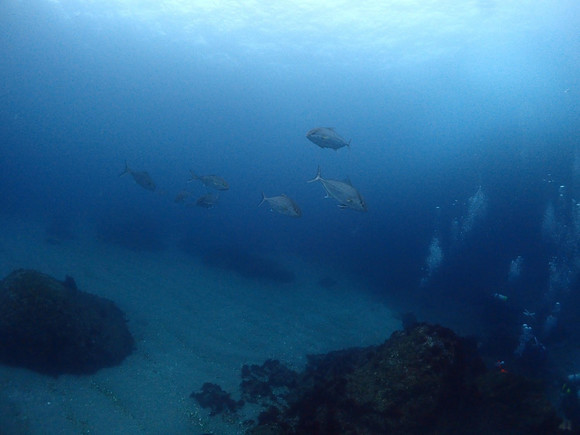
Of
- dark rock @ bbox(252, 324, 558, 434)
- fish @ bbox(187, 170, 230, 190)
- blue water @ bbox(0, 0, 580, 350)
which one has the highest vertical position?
blue water @ bbox(0, 0, 580, 350)

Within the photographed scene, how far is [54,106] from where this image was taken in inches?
4830

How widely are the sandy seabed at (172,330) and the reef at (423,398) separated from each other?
2712 mm

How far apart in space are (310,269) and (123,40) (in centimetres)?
3762

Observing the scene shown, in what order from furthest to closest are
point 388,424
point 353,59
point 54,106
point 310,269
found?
1. point 54,106
2. point 353,59
3. point 310,269
4. point 388,424

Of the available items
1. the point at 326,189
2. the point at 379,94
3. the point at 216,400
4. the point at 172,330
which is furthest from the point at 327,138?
the point at 379,94

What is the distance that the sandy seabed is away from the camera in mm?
6664

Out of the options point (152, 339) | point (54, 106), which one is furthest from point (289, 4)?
point (54, 106)

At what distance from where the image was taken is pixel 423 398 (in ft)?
15.8

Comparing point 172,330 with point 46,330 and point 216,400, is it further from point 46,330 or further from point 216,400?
point 216,400

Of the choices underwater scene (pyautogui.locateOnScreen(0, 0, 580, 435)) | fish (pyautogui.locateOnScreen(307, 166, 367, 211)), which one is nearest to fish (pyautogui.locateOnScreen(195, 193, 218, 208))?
underwater scene (pyautogui.locateOnScreen(0, 0, 580, 435))

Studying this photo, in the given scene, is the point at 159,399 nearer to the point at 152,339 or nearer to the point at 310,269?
the point at 152,339

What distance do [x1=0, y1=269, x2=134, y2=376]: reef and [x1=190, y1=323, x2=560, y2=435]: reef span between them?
5.07 meters

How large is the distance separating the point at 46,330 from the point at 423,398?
25.6 ft

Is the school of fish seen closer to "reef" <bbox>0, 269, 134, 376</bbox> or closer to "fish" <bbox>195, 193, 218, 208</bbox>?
"fish" <bbox>195, 193, 218, 208</bbox>
